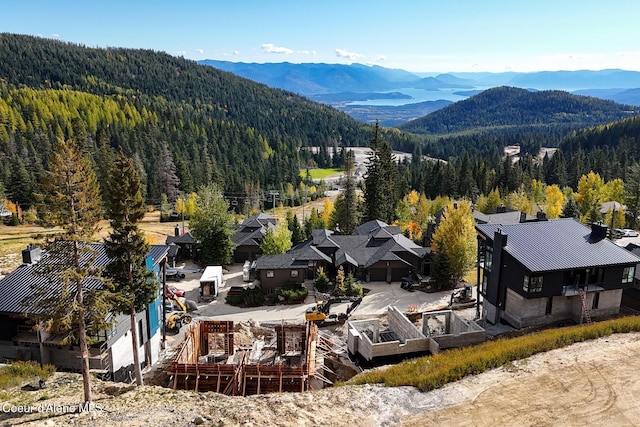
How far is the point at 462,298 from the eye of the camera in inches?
1618

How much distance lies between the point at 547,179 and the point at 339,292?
96792 millimetres

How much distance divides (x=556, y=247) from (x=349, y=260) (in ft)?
71.5

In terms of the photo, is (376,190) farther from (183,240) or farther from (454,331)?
(454,331)

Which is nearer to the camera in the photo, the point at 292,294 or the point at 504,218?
the point at 292,294

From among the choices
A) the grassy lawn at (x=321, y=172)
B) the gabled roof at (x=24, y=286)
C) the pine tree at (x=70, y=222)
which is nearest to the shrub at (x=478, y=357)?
the pine tree at (x=70, y=222)

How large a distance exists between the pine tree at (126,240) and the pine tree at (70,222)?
2.63 m

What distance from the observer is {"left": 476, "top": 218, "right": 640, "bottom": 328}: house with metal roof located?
29859mm

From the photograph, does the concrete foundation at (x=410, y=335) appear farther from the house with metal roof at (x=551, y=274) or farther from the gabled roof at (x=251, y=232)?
the gabled roof at (x=251, y=232)

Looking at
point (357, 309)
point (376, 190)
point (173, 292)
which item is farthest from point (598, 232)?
point (173, 292)

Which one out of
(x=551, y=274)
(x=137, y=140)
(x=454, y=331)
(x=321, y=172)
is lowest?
(x=321, y=172)

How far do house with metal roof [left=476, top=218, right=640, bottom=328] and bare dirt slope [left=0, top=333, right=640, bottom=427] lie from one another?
698 cm

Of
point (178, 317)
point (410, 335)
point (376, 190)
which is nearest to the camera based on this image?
point (410, 335)

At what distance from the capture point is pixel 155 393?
21953 mm

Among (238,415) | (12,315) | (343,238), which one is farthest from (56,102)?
(238,415)
